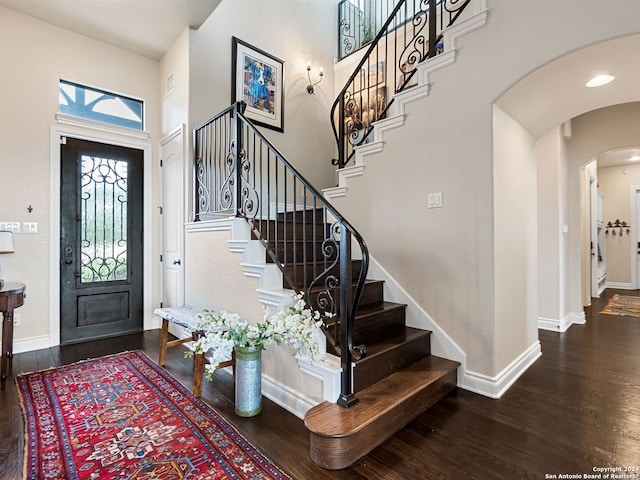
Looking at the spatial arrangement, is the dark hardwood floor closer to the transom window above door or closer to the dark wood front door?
the dark wood front door

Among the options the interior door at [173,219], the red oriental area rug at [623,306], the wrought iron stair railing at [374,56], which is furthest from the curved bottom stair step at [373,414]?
the red oriental area rug at [623,306]

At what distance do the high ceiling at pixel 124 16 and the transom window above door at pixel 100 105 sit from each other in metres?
0.61

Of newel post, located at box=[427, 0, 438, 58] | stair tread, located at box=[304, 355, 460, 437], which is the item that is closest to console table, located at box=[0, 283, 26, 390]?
stair tread, located at box=[304, 355, 460, 437]

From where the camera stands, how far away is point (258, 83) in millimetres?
4344

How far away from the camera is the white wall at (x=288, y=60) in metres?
3.85

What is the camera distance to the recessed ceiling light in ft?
7.99

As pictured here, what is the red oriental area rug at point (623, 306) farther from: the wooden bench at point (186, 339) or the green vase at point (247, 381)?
the wooden bench at point (186, 339)

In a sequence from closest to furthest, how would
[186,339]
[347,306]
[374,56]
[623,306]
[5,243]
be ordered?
1. [347,306]
2. [5,243]
3. [186,339]
4. [374,56]
5. [623,306]

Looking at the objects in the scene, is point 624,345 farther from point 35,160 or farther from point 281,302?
point 35,160

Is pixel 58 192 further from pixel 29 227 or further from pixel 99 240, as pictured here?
pixel 99 240

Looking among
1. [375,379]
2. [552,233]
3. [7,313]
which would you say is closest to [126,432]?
[375,379]

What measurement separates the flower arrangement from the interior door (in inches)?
71.2

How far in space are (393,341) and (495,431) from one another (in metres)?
0.82

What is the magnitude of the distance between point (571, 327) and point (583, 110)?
2866mm
